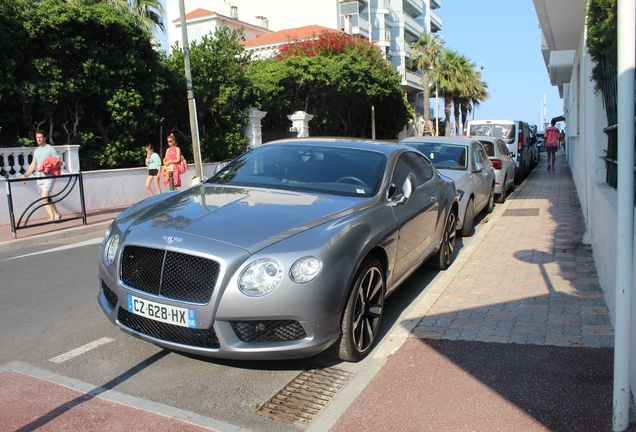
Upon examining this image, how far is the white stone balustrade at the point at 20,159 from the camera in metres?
13.1

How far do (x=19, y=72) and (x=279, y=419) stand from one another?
14.6 meters

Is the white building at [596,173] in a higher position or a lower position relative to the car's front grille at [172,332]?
higher

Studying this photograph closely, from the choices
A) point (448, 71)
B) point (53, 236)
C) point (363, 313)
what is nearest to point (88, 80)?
point (53, 236)

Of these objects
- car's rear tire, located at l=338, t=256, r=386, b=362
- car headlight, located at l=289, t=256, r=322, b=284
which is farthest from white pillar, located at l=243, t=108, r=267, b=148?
car headlight, located at l=289, t=256, r=322, b=284

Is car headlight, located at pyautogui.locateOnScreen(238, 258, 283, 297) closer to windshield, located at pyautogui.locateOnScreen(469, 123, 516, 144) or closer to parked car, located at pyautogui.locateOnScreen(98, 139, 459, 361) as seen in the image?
parked car, located at pyautogui.locateOnScreen(98, 139, 459, 361)

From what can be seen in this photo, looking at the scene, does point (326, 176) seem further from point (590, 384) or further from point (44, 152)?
point (44, 152)

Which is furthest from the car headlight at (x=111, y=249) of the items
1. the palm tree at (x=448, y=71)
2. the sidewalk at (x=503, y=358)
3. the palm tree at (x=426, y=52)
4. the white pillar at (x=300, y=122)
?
the palm tree at (x=448, y=71)

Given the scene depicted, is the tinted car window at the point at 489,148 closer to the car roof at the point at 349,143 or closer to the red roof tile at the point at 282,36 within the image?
the car roof at the point at 349,143

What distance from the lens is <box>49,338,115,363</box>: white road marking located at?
4.29 m

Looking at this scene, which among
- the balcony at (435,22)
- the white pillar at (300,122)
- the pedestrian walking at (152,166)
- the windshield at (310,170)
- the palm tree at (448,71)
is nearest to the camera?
the windshield at (310,170)

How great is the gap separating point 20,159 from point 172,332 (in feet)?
39.9

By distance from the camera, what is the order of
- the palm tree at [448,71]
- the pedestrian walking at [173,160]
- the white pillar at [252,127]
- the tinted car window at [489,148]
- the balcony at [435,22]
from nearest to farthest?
1. the tinted car window at [489,148]
2. the pedestrian walking at [173,160]
3. the white pillar at [252,127]
4. the palm tree at [448,71]
5. the balcony at [435,22]

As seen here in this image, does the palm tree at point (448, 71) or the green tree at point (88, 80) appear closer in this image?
the green tree at point (88, 80)

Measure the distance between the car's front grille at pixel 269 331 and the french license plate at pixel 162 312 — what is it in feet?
0.96
